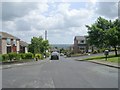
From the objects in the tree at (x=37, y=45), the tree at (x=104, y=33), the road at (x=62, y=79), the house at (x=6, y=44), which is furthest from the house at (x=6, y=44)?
the road at (x=62, y=79)

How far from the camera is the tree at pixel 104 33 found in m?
58.2

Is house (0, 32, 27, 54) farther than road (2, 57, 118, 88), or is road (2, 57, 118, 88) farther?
house (0, 32, 27, 54)

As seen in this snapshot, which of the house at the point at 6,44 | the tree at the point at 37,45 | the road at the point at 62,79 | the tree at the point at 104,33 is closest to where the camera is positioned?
the road at the point at 62,79

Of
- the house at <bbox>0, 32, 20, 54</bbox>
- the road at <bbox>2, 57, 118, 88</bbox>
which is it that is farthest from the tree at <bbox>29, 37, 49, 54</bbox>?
the road at <bbox>2, 57, 118, 88</bbox>

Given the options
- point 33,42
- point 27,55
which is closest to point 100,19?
point 27,55

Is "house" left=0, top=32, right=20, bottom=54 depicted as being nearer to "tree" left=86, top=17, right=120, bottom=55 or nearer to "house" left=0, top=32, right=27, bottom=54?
"house" left=0, top=32, right=27, bottom=54

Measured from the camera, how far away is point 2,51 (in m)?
71.2

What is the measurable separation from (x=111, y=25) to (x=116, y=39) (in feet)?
25.7

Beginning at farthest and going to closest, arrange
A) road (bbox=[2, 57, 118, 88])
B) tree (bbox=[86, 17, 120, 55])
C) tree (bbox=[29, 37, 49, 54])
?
tree (bbox=[29, 37, 49, 54]) < tree (bbox=[86, 17, 120, 55]) < road (bbox=[2, 57, 118, 88])

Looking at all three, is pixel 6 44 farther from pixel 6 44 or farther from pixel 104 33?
pixel 104 33

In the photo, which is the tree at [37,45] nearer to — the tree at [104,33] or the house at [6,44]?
the house at [6,44]

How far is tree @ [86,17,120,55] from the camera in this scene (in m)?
58.2

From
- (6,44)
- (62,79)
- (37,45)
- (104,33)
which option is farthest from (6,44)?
(62,79)

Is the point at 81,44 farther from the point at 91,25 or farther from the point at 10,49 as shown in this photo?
the point at 91,25
